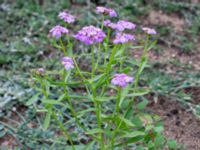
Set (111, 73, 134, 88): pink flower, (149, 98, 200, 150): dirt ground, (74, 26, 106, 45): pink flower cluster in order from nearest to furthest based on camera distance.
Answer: (111, 73, 134, 88): pink flower < (74, 26, 106, 45): pink flower cluster < (149, 98, 200, 150): dirt ground

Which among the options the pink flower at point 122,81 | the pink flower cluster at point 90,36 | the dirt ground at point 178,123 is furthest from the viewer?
the dirt ground at point 178,123

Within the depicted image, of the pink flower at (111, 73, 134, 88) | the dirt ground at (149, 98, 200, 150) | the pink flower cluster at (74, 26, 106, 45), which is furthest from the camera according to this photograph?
the dirt ground at (149, 98, 200, 150)

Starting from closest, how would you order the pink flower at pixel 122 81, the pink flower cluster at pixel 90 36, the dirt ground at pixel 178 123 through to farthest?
the pink flower at pixel 122 81, the pink flower cluster at pixel 90 36, the dirt ground at pixel 178 123

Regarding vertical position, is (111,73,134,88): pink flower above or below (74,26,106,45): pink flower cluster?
below

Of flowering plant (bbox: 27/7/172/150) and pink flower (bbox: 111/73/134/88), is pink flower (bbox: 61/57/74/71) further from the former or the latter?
pink flower (bbox: 111/73/134/88)

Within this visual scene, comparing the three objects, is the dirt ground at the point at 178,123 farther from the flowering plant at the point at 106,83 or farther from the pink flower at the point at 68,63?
the pink flower at the point at 68,63

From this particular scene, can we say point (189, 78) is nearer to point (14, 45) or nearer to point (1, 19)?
point (14, 45)

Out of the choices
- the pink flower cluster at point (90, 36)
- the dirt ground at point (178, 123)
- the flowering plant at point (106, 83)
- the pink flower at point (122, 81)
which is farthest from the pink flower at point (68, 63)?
the dirt ground at point (178, 123)

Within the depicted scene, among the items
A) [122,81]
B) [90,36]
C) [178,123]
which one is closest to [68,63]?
[90,36]

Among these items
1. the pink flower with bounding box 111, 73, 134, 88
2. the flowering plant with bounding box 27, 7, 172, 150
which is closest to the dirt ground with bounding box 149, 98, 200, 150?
the flowering plant with bounding box 27, 7, 172, 150

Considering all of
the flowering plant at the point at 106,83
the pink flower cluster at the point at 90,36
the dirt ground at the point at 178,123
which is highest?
the pink flower cluster at the point at 90,36

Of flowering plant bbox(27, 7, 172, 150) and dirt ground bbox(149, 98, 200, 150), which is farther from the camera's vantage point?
dirt ground bbox(149, 98, 200, 150)

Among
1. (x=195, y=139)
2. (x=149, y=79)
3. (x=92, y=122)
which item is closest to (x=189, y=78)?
(x=149, y=79)

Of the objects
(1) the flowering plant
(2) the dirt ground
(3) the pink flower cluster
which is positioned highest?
(3) the pink flower cluster
